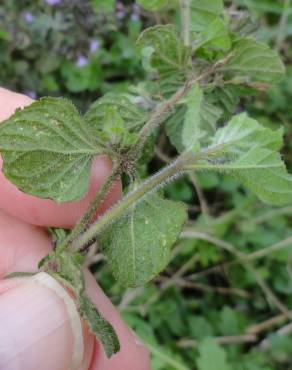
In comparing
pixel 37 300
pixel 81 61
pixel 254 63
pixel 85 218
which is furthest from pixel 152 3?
pixel 81 61

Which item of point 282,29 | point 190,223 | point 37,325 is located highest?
point 37,325

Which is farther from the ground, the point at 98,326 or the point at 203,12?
the point at 203,12

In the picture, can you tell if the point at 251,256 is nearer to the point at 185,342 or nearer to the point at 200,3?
the point at 185,342

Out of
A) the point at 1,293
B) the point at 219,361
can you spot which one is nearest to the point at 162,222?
the point at 1,293

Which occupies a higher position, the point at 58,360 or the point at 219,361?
the point at 58,360

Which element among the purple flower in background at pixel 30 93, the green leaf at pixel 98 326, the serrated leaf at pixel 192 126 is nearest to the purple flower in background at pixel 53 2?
the purple flower in background at pixel 30 93

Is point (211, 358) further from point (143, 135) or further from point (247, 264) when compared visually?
point (143, 135)

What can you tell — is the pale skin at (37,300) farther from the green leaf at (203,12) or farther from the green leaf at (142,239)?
the green leaf at (203,12)
